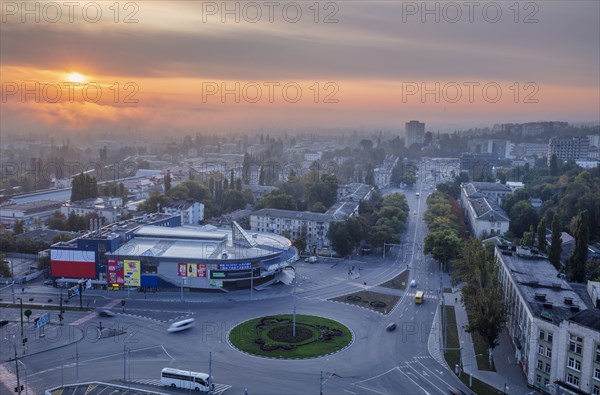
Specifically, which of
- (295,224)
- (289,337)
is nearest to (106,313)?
(289,337)

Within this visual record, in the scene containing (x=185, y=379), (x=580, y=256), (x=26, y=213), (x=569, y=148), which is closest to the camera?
(x=185, y=379)

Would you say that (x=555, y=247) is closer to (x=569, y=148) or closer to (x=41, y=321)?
(x=41, y=321)

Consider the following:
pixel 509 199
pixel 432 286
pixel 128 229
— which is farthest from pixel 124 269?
pixel 509 199

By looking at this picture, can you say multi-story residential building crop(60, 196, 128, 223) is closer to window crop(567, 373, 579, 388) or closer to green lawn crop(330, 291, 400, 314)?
green lawn crop(330, 291, 400, 314)

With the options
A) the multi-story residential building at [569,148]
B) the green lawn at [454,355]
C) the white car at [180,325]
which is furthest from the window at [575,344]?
the multi-story residential building at [569,148]

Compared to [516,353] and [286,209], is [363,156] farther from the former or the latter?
[516,353]
